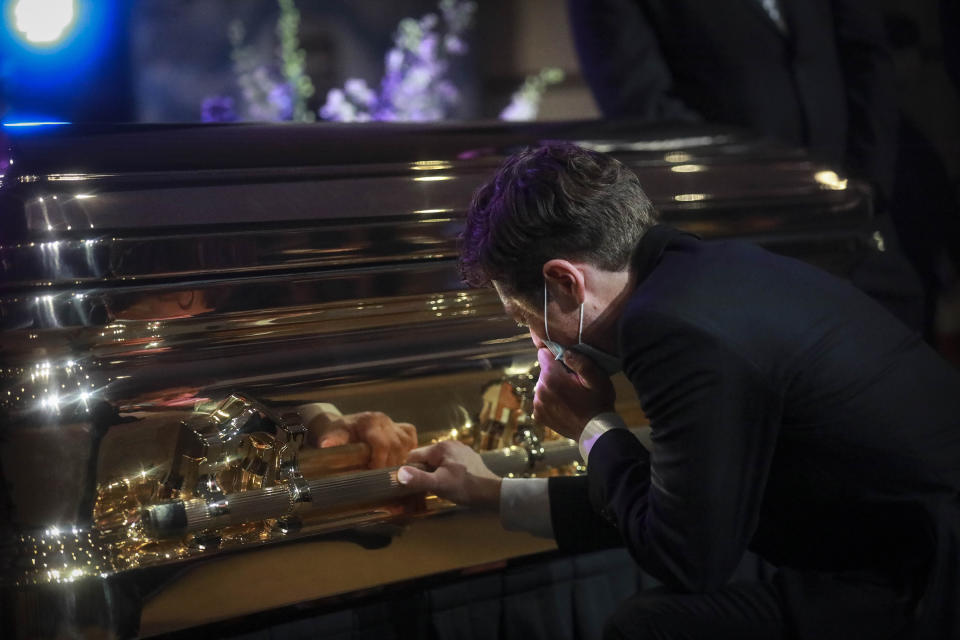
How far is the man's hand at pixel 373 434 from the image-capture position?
131 centimetres

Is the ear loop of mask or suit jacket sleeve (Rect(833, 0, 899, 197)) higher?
suit jacket sleeve (Rect(833, 0, 899, 197))

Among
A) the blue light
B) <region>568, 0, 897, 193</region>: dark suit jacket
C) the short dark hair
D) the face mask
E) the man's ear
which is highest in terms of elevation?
the blue light

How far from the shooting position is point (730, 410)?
1038mm

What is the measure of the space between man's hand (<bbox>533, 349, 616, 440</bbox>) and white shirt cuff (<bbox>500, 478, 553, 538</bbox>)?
3.7 inches

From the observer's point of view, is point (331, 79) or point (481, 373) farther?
point (331, 79)

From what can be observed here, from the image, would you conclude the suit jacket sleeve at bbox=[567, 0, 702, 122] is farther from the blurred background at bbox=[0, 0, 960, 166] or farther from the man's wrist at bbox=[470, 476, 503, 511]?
the man's wrist at bbox=[470, 476, 503, 511]

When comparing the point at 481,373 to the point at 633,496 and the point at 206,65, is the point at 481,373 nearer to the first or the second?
the point at 633,496

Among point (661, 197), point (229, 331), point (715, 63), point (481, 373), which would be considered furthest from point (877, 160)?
point (229, 331)

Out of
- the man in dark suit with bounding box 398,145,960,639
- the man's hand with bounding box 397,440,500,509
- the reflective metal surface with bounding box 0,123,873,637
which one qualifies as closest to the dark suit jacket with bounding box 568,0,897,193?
the reflective metal surface with bounding box 0,123,873,637

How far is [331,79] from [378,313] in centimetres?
Result: 468

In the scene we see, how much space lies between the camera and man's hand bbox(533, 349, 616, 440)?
126 centimetres

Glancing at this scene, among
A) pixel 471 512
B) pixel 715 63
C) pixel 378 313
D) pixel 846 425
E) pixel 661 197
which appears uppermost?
pixel 715 63

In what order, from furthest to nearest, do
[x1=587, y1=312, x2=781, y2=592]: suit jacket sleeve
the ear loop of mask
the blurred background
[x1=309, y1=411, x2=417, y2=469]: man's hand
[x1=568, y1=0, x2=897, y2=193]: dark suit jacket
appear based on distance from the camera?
1. the blurred background
2. [x1=568, y1=0, x2=897, y2=193]: dark suit jacket
3. [x1=309, y1=411, x2=417, y2=469]: man's hand
4. the ear loop of mask
5. [x1=587, y1=312, x2=781, y2=592]: suit jacket sleeve

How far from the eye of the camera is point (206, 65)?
5371 millimetres
